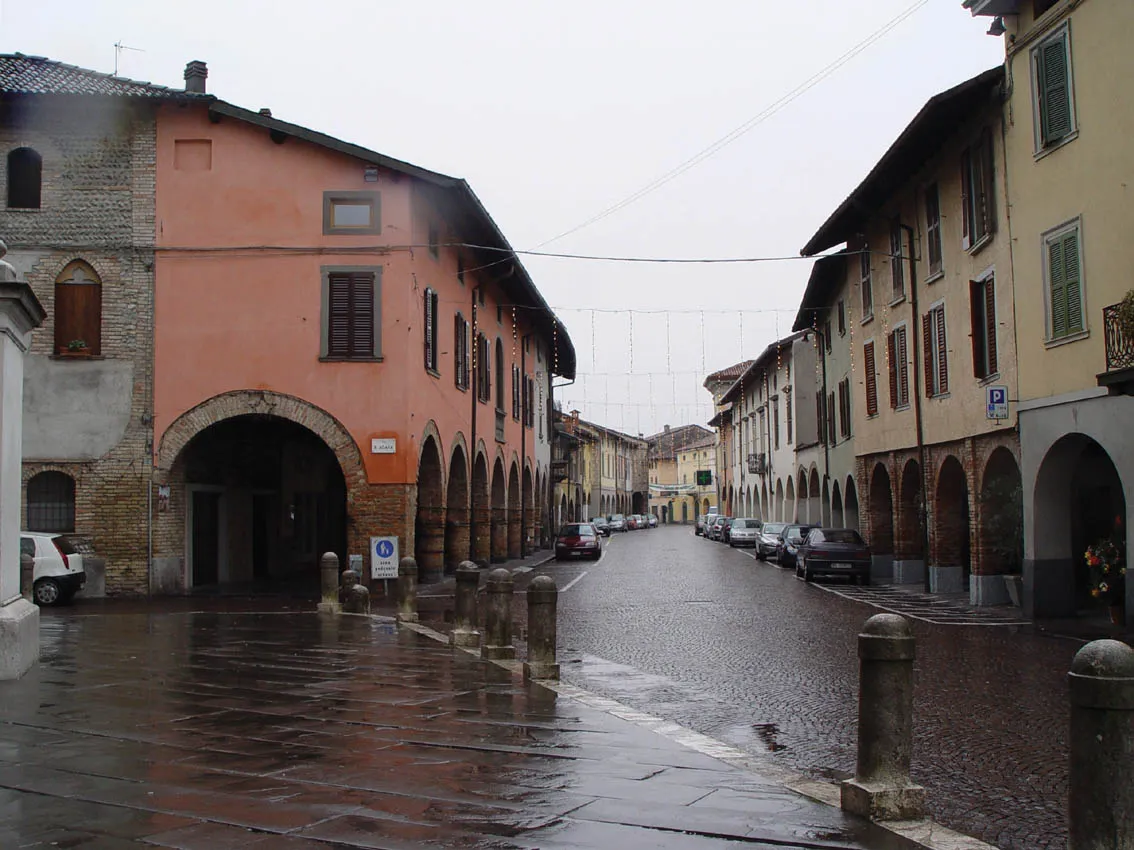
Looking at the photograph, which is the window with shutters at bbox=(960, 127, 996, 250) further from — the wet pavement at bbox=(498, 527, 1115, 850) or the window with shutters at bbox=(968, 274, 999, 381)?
the wet pavement at bbox=(498, 527, 1115, 850)

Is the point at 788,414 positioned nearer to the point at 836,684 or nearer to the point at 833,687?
the point at 836,684

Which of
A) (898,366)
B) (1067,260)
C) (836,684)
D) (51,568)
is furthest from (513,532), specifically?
(836,684)

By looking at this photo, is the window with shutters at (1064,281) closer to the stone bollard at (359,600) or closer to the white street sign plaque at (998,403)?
the white street sign plaque at (998,403)

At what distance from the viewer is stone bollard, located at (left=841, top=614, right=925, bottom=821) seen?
18.1 feet

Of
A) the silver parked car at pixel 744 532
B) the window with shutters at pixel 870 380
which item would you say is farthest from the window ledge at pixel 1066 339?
the silver parked car at pixel 744 532

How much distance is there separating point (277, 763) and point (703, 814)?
2.58 metres

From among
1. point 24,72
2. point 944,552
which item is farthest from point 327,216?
point 944,552

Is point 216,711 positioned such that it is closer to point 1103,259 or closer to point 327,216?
point 1103,259

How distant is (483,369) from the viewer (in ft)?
106

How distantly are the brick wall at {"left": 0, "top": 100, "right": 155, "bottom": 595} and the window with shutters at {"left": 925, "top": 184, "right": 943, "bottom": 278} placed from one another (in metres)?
16.1

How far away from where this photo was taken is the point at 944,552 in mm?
23062

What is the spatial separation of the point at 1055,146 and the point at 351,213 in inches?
537

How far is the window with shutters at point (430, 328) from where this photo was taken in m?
24.9

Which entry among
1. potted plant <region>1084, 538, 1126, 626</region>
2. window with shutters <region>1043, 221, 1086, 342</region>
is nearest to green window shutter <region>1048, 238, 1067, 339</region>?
window with shutters <region>1043, 221, 1086, 342</region>
